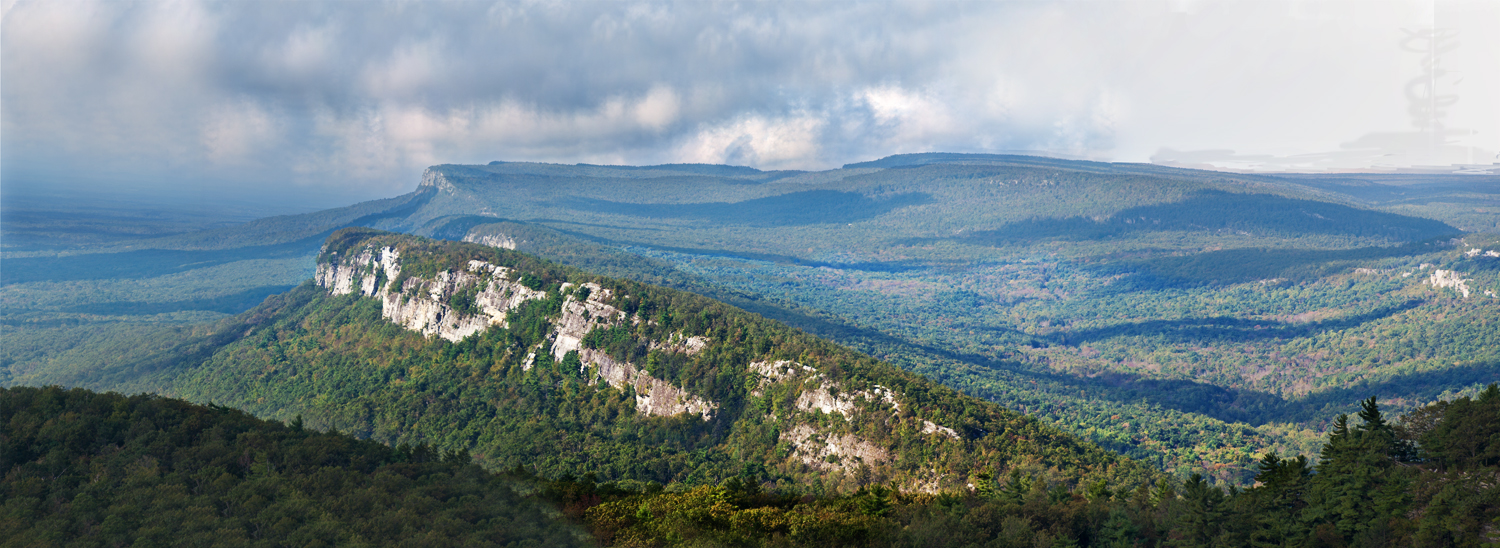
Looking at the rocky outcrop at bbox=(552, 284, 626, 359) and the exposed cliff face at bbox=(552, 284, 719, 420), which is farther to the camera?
the rocky outcrop at bbox=(552, 284, 626, 359)

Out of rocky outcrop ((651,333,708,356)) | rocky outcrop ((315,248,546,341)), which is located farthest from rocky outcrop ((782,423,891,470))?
rocky outcrop ((315,248,546,341))

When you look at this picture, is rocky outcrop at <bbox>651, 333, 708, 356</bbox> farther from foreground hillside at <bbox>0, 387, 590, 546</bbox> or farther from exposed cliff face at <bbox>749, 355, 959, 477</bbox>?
foreground hillside at <bbox>0, 387, 590, 546</bbox>

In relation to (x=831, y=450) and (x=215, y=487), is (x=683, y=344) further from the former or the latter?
(x=215, y=487)

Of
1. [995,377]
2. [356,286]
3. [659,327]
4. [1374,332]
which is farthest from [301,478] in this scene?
[1374,332]

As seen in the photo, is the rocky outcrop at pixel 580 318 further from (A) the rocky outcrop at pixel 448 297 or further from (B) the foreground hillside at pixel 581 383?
(A) the rocky outcrop at pixel 448 297

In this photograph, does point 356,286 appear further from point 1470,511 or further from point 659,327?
point 1470,511

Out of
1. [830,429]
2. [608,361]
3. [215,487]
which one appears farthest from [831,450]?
[215,487]
